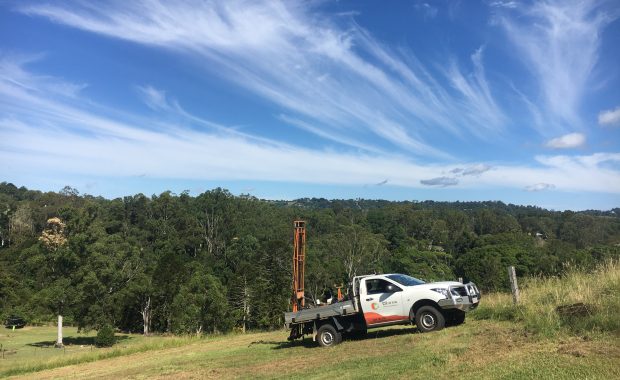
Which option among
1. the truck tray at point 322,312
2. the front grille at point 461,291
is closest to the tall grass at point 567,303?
A: the front grille at point 461,291

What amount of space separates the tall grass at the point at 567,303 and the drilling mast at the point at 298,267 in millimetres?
7107

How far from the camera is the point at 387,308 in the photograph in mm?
13789

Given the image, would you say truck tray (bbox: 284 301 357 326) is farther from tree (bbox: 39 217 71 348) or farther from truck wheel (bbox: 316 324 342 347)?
tree (bbox: 39 217 71 348)

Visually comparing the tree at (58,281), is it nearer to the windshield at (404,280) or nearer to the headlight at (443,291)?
the windshield at (404,280)

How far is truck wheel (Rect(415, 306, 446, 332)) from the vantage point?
1290 centimetres

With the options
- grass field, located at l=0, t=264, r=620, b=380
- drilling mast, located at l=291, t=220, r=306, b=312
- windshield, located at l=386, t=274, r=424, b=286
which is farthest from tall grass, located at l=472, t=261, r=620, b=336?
drilling mast, located at l=291, t=220, r=306, b=312

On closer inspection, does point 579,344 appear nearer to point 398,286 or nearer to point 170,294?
point 398,286

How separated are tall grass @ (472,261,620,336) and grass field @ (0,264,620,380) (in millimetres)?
21

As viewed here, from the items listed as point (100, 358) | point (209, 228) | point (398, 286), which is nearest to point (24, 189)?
point (209, 228)

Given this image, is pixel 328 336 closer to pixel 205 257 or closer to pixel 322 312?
pixel 322 312

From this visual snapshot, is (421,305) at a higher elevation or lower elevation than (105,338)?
higher

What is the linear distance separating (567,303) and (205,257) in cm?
8271

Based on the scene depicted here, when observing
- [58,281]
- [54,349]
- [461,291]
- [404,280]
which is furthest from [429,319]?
[58,281]

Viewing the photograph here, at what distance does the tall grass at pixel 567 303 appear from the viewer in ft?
30.0
